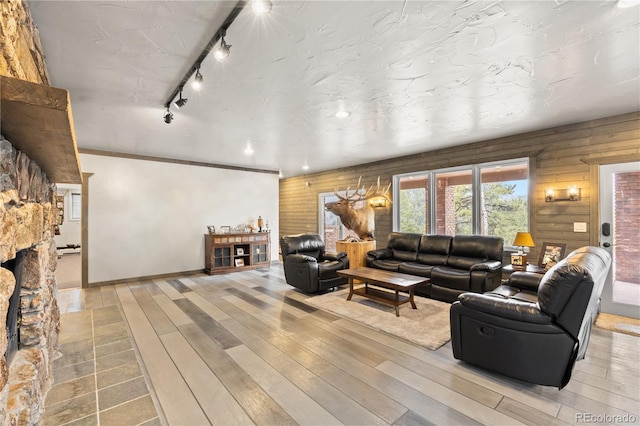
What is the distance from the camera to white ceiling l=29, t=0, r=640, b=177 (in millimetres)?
1913

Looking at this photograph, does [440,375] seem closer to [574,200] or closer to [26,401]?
[26,401]

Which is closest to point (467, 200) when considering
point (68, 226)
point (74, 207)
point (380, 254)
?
point (380, 254)

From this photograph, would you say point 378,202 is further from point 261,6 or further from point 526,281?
point 261,6

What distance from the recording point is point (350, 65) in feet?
8.40

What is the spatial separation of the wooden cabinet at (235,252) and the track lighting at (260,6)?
5.43m

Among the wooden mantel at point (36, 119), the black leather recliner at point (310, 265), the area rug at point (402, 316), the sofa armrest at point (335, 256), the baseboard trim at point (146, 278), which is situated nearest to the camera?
the wooden mantel at point (36, 119)

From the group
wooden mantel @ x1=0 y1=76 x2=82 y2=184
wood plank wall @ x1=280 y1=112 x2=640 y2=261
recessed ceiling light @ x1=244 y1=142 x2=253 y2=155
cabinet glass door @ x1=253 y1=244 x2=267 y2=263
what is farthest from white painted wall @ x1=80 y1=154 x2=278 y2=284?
wood plank wall @ x1=280 y1=112 x2=640 y2=261

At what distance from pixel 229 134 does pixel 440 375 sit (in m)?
4.30

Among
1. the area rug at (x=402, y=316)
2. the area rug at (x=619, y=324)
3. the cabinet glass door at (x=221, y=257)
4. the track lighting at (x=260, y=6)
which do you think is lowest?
the area rug at (x=619, y=324)

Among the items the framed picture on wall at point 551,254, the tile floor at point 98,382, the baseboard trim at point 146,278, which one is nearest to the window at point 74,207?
the baseboard trim at point 146,278

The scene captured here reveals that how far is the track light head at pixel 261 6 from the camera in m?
1.72

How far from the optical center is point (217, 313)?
3861mm

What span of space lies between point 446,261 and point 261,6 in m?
4.62

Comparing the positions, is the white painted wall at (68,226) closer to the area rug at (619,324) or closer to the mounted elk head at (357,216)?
the mounted elk head at (357,216)
